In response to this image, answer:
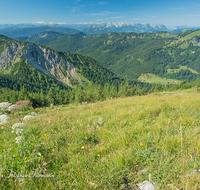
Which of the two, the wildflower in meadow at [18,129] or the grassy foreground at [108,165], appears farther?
the wildflower in meadow at [18,129]

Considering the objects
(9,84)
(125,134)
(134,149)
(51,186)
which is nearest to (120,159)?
(134,149)

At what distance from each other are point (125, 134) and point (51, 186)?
8.59ft

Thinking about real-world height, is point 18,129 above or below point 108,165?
above

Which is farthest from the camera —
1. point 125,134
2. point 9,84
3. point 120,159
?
point 9,84

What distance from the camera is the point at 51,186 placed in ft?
7.67

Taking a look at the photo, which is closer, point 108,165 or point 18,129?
point 108,165

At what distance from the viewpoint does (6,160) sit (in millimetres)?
2781

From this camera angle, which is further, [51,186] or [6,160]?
[6,160]

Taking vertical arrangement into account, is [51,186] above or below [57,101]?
above

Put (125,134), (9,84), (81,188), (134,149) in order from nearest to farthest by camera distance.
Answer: (81,188), (134,149), (125,134), (9,84)

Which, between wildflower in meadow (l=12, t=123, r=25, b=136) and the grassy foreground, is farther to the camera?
wildflower in meadow (l=12, t=123, r=25, b=136)

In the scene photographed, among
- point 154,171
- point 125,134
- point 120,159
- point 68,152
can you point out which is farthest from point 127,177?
point 68,152

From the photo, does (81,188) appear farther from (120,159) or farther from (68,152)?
(68,152)

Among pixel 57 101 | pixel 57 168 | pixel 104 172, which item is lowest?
pixel 57 101
